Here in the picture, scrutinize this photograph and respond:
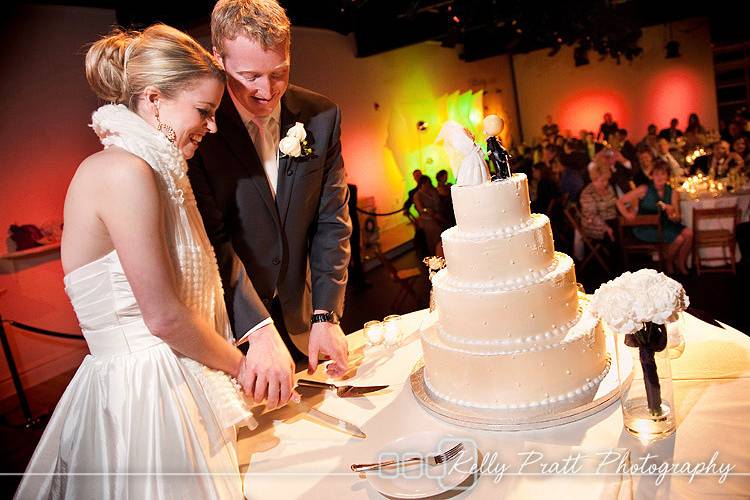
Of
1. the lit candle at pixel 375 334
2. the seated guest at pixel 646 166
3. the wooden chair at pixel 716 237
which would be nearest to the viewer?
the lit candle at pixel 375 334

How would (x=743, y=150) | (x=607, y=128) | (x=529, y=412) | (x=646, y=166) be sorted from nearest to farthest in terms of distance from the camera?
(x=529, y=412)
(x=646, y=166)
(x=743, y=150)
(x=607, y=128)

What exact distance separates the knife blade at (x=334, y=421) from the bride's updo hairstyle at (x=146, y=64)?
1026 mm

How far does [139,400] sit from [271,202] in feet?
3.16

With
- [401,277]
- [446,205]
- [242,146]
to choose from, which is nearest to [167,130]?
[242,146]

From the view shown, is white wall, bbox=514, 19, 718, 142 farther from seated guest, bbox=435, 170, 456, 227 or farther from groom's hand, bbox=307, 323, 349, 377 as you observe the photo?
groom's hand, bbox=307, 323, 349, 377

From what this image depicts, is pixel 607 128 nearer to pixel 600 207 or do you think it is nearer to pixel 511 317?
pixel 600 207

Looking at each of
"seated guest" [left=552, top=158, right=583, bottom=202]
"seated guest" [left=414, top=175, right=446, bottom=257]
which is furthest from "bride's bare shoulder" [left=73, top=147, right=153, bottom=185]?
"seated guest" [left=552, top=158, right=583, bottom=202]

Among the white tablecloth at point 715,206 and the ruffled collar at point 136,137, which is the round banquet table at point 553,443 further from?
the white tablecloth at point 715,206

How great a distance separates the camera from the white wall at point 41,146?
6082 mm

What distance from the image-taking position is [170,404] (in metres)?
1.59

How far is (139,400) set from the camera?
158 cm

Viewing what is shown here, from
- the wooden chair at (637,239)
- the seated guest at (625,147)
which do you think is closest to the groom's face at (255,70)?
the wooden chair at (637,239)

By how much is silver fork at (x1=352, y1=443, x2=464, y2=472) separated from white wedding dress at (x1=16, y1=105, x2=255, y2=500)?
14.1 inches

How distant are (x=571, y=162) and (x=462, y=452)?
8139mm
